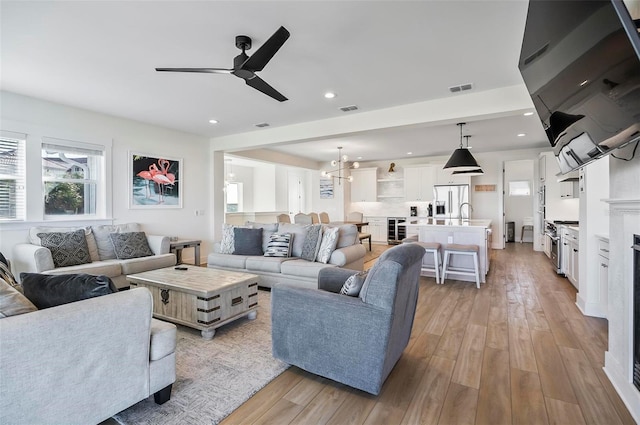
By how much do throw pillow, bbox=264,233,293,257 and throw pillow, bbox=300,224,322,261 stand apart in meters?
0.23

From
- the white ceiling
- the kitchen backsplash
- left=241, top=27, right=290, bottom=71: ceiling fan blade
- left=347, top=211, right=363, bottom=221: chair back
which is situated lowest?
left=347, top=211, right=363, bottom=221: chair back

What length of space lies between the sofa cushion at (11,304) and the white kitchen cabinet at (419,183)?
28.1 ft

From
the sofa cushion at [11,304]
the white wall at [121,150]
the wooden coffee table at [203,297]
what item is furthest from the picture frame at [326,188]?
the sofa cushion at [11,304]

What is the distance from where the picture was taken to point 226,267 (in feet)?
15.1

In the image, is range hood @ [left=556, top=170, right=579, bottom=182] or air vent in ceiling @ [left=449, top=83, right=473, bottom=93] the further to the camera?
range hood @ [left=556, top=170, right=579, bottom=182]

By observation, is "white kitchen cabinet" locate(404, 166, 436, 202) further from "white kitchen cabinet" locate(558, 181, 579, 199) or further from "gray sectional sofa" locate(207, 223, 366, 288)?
"gray sectional sofa" locate(207, 223, 366, 288)

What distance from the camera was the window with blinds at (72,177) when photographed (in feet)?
14.0

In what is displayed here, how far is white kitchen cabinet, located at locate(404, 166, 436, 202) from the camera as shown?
866 cm

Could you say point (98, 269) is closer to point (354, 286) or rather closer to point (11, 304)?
point (11, 304)

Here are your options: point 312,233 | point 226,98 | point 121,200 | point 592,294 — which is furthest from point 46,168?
Answer: point 592,294

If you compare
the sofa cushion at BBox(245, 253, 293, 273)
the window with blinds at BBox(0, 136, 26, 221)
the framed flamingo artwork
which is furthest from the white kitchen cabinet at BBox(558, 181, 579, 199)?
the window with blinds at BBox(0, 136, 26, 221)

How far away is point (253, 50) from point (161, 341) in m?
2.50

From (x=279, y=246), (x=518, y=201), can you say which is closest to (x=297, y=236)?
(x=279, y=246)

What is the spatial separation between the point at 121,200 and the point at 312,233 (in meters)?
3.22
